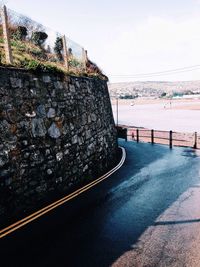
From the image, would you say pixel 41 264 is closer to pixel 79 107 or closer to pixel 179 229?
pixel 179 229

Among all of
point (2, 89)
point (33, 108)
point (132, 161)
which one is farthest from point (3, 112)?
point (132, 161)

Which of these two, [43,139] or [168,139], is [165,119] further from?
[43,139]

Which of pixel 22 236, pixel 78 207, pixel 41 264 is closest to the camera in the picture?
pixel 41 264

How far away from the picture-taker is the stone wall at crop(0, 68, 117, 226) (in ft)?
30.1

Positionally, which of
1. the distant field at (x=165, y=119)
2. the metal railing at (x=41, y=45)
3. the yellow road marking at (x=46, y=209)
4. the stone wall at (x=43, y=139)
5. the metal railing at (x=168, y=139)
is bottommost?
the distant field at (x=165, y=119)

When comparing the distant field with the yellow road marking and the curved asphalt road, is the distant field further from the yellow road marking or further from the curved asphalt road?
the curved asphalt road

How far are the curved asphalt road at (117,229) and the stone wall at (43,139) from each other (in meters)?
1.10

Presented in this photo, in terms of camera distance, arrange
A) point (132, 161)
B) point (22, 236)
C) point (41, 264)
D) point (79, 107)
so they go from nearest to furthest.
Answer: point (41, 264) < point (22, 236) < point (79, 107) < point (132, 161)

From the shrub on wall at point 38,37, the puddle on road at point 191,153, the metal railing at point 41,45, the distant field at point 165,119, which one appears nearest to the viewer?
the metal railing at point 41,45

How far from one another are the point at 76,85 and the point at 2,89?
5285mm

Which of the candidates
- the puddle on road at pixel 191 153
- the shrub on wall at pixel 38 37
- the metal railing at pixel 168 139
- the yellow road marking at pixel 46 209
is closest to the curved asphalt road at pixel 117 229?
the yellow road marking at pixel 46 209

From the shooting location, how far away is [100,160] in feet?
49.9

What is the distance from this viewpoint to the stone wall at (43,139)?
9.19 m

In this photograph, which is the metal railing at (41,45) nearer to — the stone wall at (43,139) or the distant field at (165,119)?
the stone wall at (43,139)
